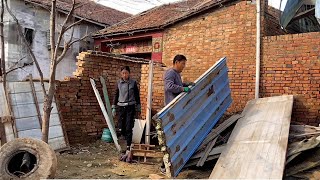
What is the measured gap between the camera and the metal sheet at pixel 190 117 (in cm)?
384

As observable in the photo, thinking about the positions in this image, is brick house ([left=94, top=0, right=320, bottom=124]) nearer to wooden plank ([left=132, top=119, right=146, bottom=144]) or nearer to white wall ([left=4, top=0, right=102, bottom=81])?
wooden plank ([left=132, top=119, right=146, bottom=144])

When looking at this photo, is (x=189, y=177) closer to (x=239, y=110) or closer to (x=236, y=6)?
(x=239, y=110)

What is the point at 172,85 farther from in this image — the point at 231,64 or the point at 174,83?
the point at 231,64

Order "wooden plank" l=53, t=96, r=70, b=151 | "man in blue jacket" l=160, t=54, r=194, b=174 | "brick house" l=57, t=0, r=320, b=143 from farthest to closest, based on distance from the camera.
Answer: "wooden plank" l=53, t=96, r=70, b=151 < "brick house" l=57, t=0, r=320, b=143 < "man in blue jacket" l=160, t=54, r=194, b=174

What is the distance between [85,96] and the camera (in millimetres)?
6984

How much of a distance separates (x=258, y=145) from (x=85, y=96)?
13.7 ft

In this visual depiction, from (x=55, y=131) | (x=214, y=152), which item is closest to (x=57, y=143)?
(x=55, y=131)

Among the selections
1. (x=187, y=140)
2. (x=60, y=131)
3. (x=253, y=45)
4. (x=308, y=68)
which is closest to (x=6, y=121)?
(x=60, y=131)

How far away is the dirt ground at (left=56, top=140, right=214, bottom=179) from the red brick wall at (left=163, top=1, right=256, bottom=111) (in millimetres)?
2588

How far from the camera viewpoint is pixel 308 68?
5.97 m

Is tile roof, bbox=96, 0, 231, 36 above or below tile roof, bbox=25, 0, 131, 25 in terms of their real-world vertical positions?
below

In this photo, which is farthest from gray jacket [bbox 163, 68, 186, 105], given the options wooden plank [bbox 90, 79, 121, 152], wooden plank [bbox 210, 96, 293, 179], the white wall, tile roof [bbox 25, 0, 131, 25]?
the white wall

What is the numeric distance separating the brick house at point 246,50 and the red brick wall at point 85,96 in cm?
191

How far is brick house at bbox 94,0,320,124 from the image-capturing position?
19.5 feet
